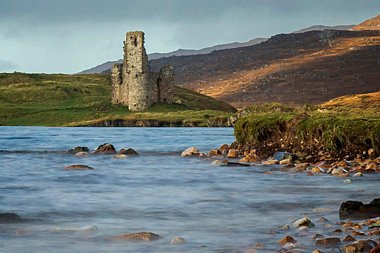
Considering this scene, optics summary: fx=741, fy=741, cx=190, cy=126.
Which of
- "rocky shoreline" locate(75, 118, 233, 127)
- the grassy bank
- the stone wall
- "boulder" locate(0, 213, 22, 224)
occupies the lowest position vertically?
"rocky shoreline" locate(75, 118, 233, 127)

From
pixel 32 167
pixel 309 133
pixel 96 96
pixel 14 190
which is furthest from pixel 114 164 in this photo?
pixel 96 96

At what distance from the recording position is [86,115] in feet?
438

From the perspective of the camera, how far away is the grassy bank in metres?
30.2

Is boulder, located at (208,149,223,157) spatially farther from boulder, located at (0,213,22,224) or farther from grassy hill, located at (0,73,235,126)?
grassy hill, located at (0,73,235,126)

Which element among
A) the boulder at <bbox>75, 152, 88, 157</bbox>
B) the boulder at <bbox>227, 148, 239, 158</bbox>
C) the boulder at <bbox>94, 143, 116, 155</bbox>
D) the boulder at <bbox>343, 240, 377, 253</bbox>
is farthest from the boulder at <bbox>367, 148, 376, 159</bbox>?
the boulder at <bbox>75, 152, 88, 157</bbox>

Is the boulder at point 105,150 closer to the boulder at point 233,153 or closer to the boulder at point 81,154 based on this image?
the boulder at point 81,154

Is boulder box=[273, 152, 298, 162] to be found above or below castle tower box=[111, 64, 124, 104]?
below

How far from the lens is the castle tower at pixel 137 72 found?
13200 cm

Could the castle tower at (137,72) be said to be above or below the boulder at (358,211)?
above

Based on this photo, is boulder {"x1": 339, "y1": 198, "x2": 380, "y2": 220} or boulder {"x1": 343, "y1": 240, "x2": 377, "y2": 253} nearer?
boulder {"x1": 343, "y1": 240, "x2": 377, "y2": 253}

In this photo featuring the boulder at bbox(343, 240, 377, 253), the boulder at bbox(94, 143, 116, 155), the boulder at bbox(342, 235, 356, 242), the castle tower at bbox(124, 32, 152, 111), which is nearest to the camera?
the boulder at bbox(343, 240, 377, 253)

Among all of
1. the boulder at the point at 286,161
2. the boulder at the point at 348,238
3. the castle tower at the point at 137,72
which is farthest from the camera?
the castle tower at the point at 137,72

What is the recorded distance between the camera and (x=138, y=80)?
135m

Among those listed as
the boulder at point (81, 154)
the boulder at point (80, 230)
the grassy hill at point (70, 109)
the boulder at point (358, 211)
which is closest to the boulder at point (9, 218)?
the boulder at point (80, 230)
